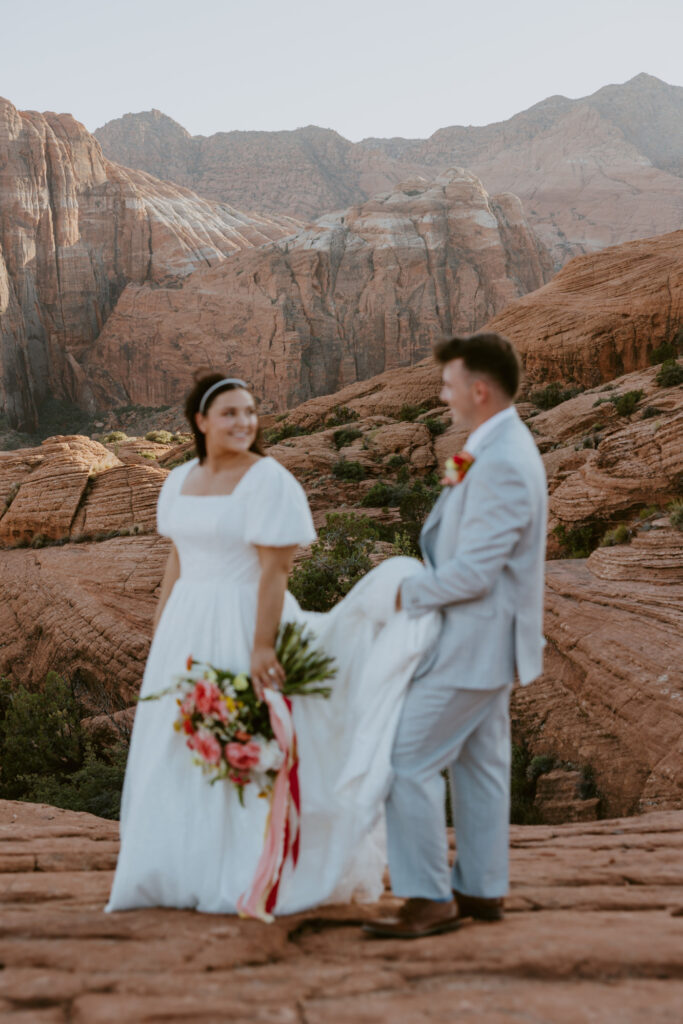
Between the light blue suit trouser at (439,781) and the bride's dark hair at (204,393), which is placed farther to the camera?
the bride's dark hair at (204,393)

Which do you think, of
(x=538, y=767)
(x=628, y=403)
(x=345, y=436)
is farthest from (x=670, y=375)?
(x=538, y=767)

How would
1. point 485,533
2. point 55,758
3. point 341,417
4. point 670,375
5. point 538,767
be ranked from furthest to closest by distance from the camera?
point 341,417 → point 670,375 → point 55,758 → point 538,767 → point 485,533

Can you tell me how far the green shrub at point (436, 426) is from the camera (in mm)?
23408

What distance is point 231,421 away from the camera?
3.04 meters

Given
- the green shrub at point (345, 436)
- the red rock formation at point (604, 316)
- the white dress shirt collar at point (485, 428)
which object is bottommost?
the white dress shirt collar at point (485, 428)

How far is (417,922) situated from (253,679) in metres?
0.99

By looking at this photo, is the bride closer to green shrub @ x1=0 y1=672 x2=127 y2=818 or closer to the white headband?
the white headband

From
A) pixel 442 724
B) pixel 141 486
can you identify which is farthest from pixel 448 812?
pixel 141 486

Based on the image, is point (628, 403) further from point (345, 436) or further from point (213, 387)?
point (213, 387)

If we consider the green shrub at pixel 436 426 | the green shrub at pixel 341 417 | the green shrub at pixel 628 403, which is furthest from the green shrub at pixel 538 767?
the green shrub at pixel 341 417

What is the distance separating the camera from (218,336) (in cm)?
5109

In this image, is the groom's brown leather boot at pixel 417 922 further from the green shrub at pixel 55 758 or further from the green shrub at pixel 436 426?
the green shrub at pixel 436 426

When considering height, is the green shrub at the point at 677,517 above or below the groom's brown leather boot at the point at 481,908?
above

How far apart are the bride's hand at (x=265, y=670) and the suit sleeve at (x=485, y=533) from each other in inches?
26.4
